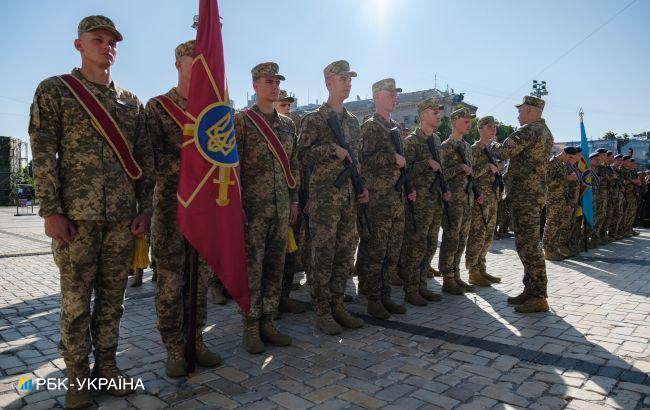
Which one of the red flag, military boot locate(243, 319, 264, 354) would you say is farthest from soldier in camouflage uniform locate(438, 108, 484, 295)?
the red flag

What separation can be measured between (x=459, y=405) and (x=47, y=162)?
300 cm

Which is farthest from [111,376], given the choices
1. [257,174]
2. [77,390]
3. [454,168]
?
[454,168]

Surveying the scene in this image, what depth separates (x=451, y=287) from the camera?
591 centimetres

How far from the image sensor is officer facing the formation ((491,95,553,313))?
16.6ft

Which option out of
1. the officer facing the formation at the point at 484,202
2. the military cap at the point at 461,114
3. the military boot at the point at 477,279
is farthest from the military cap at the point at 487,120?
the military boot at the point at 477,279

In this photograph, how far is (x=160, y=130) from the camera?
335cm

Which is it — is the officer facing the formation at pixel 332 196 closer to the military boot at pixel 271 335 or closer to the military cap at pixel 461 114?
the military boot at pixel 271 335

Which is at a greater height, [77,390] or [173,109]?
[173,109]

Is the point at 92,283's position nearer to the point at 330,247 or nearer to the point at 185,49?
the point at 185,49

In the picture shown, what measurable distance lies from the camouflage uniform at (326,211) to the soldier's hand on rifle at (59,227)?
7.04 ft

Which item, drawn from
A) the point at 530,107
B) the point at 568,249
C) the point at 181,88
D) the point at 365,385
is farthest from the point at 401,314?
the point at 568,249

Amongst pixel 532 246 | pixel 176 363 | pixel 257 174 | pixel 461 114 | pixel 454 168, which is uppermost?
pixel 461 114

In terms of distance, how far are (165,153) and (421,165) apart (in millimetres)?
3231

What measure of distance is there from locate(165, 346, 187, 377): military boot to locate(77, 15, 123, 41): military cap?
2321mm
